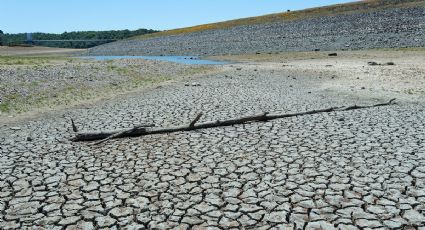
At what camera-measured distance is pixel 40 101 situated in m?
18.1

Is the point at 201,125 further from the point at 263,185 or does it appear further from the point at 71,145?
the point at 263,185

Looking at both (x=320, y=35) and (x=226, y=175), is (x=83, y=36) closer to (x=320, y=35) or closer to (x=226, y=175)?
(x=320, y=35)

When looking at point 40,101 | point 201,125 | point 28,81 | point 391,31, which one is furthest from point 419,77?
point 391,31

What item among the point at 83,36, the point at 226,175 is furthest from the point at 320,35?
the point at 83,36

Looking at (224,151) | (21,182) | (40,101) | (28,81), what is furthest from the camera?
(28,81)

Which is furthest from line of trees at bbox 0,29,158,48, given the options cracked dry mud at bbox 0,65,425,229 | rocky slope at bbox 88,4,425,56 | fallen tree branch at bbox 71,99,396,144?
cracked dry mud at bbox 0,65,425,229

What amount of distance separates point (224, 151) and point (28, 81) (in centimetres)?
1639

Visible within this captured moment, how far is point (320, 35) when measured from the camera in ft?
174

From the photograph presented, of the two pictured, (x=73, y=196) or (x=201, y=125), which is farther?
(x=201, y=125)

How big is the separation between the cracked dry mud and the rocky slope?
3405cm

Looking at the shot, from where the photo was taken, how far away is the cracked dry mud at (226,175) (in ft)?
21.0

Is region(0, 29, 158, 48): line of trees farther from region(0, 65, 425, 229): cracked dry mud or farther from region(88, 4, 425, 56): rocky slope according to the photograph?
region(0, 65, 425, 229): cracked dry mud

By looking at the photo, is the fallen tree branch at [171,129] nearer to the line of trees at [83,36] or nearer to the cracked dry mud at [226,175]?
the cracked dry mud at [226,175]

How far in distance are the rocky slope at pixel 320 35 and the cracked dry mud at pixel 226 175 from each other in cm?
3405
